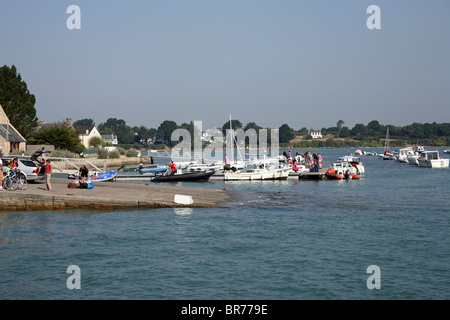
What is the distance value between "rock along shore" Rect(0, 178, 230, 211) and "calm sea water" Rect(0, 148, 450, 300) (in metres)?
0.55

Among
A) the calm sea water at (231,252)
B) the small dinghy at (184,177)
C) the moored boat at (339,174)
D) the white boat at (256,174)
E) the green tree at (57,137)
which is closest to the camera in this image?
the calm sea water at (231,252)

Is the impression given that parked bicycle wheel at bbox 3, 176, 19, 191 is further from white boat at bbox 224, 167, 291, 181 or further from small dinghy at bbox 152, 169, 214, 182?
white boat at bbox 224, 167, 291, 181

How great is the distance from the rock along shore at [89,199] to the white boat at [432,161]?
208 ft

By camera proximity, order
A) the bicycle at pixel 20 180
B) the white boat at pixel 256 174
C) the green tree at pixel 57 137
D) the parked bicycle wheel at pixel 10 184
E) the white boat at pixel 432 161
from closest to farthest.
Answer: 1. the parked bicycle wheel at pixel 10 184
2. the bicycle at pixel 20 180
3. the white boat at pixel 256 174
4. the green tree at pixel 57 137
5. the white boat at pixel 432 161

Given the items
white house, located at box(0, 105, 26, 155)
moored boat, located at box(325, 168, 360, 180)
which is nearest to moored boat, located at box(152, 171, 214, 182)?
moored boat, located at box(325, 168, 360, 180)

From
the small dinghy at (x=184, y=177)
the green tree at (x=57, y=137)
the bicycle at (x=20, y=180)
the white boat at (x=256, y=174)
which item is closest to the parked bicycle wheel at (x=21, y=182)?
the bicycle at (x=20, y=180)

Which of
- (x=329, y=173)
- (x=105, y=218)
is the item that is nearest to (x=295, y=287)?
(x=105, y=218)

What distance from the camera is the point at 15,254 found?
18406 mm

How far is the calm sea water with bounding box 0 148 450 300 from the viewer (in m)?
14.7

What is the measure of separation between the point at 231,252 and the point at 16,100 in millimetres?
76015

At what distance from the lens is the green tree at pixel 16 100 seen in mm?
81812

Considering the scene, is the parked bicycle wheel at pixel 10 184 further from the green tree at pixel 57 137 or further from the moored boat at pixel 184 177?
the green tree at pixel 57 137

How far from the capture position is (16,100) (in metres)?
83.5

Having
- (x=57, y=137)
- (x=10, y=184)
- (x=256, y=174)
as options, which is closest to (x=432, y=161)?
(x=256, y=174)
